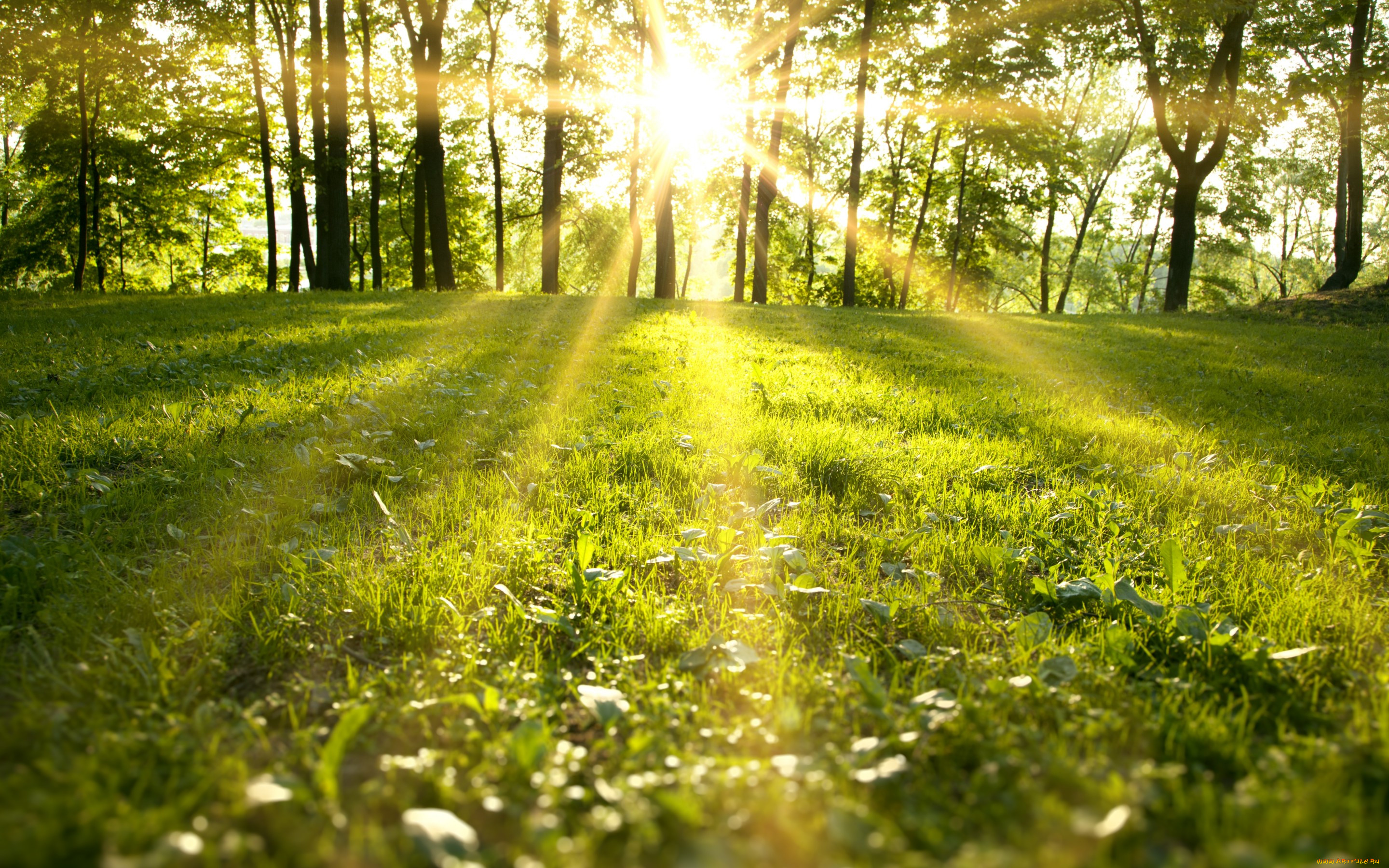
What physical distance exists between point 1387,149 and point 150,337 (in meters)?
47.9

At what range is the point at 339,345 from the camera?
7.04m

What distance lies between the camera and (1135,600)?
2.16 meters

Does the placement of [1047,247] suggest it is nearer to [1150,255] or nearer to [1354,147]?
[1150,255]

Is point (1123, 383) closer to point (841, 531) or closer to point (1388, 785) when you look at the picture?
point (841, 531)

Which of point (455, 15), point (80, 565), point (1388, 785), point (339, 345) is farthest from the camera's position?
point (455, 15)

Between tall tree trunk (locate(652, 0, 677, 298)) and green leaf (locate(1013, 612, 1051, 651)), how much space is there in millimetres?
20408

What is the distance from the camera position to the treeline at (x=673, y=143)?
17.6m

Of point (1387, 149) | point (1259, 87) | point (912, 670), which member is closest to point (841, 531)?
point (912, 670)

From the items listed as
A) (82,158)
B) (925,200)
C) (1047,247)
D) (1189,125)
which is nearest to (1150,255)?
(1047,247)

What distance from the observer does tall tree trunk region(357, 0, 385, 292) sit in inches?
853

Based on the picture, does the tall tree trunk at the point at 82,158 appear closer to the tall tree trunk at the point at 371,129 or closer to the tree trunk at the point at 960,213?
the tall tree trunk at the point at 371,129

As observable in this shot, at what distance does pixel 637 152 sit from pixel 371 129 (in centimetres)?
1030

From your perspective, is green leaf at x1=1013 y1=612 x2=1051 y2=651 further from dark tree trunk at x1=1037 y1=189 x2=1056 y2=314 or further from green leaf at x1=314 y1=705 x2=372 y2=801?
dark tree trunk at x1=1037 y1=189 x2=1056 y2=314

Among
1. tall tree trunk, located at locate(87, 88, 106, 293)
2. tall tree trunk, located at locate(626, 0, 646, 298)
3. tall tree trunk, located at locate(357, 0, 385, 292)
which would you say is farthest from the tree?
tall tree trunk, located at locate(626, 0, 646, 298)
